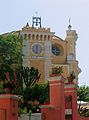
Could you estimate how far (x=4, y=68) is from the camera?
33625 millimetres

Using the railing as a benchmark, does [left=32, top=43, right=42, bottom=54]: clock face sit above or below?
above

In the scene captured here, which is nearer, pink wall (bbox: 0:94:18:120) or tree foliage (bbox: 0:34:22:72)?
pink wall (bbox: 0:94:18:120)

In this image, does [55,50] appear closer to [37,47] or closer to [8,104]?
[37,47]

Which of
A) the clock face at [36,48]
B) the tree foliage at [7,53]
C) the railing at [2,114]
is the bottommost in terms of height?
the railing at [2,114]

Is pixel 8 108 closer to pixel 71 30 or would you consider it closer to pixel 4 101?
pixel 4 101

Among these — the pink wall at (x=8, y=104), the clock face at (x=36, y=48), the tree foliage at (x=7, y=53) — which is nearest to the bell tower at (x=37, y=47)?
the clock face at (x=36, y=48)

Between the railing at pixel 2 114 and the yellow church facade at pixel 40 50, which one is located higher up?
the yellow church facade at pixel 40 50

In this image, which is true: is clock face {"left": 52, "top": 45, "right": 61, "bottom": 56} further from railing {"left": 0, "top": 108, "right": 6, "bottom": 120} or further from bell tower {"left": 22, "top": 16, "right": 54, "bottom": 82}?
railing {"left": 0, "top": 108, "right": 6, "bottom": 120}

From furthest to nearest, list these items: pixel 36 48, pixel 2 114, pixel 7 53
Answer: pixel 36 48 → pixel 7 53 → pixel 2 114

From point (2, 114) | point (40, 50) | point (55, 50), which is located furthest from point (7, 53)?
point (55, 50)

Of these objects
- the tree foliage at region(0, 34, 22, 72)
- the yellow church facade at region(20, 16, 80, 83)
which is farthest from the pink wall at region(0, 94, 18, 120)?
the yellow church facade at region(20, 16, 80, 83)

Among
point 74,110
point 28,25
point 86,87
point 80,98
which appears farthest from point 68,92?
point 28,25

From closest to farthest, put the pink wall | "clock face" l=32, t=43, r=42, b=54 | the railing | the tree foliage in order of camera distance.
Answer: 1. the railing
2. the pink wall
3. the tree foliage
4. "clock face" l=32, t=43, r=42, b=54

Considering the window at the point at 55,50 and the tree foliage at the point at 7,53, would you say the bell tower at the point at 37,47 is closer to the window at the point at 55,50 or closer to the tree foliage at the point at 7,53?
the window at the point at 55,50
